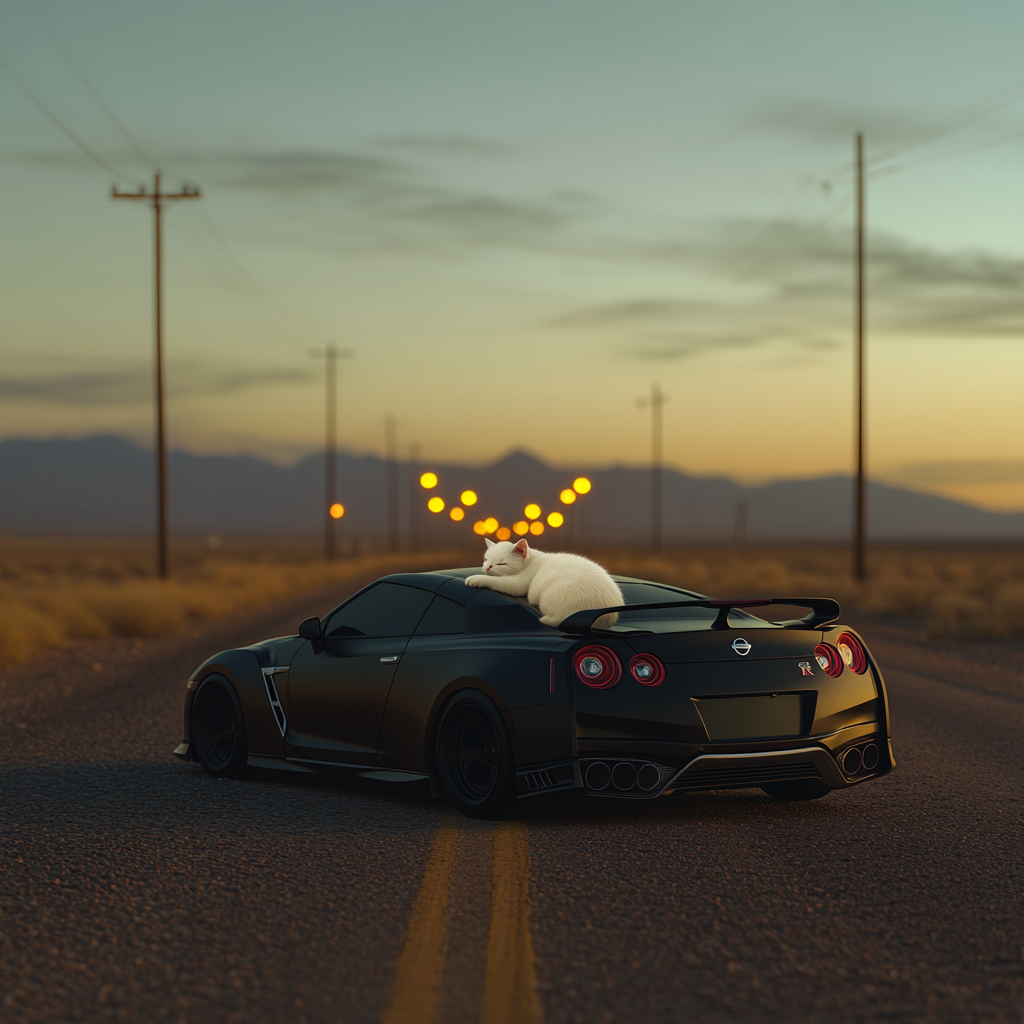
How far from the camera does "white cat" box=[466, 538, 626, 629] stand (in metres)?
7.17

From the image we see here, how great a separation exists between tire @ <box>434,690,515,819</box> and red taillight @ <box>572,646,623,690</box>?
0.52m

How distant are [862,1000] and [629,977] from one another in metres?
0.76

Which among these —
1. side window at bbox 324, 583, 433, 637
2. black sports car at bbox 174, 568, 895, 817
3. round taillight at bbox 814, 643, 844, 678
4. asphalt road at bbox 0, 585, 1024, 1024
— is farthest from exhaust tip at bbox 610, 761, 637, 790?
side window at bbox 324, 583, 433, 637

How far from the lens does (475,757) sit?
715 cm

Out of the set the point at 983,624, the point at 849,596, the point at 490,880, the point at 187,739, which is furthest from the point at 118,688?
the point at 849,596

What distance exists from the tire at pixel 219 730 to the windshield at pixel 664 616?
2682 millimetres

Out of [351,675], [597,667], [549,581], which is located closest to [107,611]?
[351,675]

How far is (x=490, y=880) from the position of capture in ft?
18.9

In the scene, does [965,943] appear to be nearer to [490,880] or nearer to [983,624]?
[490,880]

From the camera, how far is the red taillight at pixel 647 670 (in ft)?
22.0

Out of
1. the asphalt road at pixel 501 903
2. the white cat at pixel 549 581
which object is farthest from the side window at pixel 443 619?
the asphalt road at pixel 501 903

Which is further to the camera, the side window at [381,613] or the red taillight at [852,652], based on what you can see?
the side window at [381,613]

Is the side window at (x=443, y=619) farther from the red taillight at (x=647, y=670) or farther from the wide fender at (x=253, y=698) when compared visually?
the wide fender at (x=253, y=698)

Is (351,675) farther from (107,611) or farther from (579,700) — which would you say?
(107,611)
